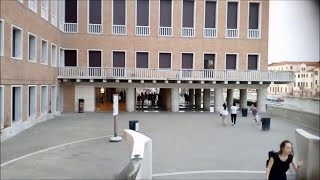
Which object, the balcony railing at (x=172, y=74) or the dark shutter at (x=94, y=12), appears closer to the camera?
the balcony railing at (x=172, y=74)

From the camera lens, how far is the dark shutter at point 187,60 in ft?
95.0

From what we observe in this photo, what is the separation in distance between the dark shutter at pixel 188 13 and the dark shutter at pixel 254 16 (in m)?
4.85

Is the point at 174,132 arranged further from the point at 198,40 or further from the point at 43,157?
the point at 198,40

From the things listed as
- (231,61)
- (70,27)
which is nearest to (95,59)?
(70,27)

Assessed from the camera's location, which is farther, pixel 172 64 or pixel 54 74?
pixel 172 64

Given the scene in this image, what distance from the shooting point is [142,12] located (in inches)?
1129

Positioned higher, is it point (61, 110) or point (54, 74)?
point (54, 74)

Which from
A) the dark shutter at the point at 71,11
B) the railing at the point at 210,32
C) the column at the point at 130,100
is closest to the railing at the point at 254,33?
the railing at the point at 210,32

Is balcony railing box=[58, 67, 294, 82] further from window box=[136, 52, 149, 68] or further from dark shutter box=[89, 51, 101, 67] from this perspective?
window box=[136, 52, 149, 68]

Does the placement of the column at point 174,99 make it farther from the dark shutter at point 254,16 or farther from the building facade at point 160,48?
the dark shutter at point 254,16

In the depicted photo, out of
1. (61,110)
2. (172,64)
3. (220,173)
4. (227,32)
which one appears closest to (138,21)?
(172,64)

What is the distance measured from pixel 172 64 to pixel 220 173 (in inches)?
813

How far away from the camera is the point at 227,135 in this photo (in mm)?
15586

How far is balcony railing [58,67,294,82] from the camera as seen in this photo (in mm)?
26734
